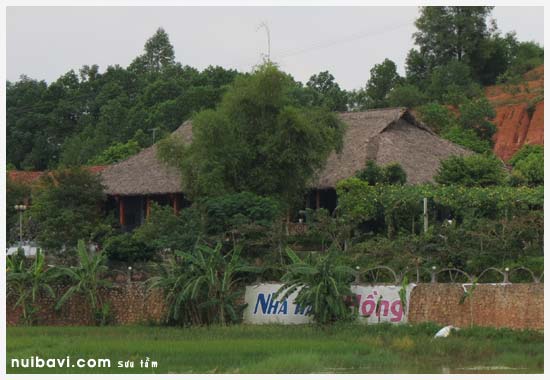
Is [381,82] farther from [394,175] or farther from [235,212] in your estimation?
[235,212]

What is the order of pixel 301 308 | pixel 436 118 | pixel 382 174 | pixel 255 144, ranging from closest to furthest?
1. pixel 301 308
2. pixel 255 144
3. pixel 382 174
4. pixel 436 118

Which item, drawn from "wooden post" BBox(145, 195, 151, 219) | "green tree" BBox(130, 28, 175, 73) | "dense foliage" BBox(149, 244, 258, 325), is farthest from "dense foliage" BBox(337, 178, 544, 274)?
"green tree" BBox(130, 28, 175, 73)

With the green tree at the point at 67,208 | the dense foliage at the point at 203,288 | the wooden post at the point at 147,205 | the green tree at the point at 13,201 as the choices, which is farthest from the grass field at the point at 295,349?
the green tree at the point at 13,201

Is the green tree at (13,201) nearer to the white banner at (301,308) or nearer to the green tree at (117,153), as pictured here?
the green tree at (117,153)

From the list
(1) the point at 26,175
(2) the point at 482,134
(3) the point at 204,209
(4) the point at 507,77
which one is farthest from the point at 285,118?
(4) the point at 507,77

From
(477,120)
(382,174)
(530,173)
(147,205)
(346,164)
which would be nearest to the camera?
(382,174)

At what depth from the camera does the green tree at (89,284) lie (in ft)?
74.3

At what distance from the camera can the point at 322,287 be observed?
818 inches

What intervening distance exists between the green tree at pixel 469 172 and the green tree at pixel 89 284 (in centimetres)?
1131

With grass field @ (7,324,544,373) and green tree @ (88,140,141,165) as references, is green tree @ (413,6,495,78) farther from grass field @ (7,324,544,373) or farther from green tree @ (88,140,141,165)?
grass field @ (7,324,544,373)

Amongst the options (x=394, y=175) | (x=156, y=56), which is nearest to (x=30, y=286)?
(x=394, y=175)

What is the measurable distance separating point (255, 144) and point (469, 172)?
668 cm

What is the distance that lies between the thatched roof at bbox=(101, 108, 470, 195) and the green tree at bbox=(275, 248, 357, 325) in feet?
28.8

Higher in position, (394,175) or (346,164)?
(346,164)
